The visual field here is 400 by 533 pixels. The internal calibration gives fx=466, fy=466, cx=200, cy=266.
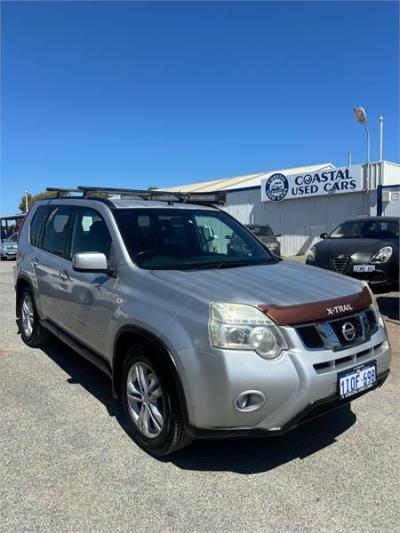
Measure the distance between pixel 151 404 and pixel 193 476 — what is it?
0.55 m

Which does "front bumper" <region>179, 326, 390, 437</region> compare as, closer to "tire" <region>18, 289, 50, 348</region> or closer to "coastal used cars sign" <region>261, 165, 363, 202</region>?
"tire" <region>18, 289, 50, 348</region>

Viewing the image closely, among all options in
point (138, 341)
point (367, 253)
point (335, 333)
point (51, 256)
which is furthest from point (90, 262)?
point (367, 253)

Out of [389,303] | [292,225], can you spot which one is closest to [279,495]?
[389,303]

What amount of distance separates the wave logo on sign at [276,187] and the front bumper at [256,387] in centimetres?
2224

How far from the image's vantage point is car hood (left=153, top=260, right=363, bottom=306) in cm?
296

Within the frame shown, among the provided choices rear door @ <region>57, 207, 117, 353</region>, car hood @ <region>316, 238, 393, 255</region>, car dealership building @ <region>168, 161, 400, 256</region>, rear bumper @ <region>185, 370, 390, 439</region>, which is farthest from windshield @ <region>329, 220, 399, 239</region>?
car dealership building @ <region>168, 161, 400, 256</region>

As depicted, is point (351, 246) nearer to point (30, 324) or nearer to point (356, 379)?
point (30, 324)

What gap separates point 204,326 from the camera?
2.79m

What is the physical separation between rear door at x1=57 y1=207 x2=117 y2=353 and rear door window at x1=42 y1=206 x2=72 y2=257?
19 centimetres

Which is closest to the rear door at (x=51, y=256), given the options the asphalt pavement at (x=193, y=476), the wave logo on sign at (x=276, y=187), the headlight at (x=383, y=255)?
the asphalt pavement at (x=193, y=476)

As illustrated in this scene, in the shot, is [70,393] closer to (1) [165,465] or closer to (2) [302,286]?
(1) [165,465]

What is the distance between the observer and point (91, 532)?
2.49 m

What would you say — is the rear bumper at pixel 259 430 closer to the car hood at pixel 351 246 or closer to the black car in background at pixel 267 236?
the car hood at pixel 351 246

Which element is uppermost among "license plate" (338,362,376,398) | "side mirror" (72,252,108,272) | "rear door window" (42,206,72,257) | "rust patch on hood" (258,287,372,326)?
"rear door window" (42,206,72,257)
